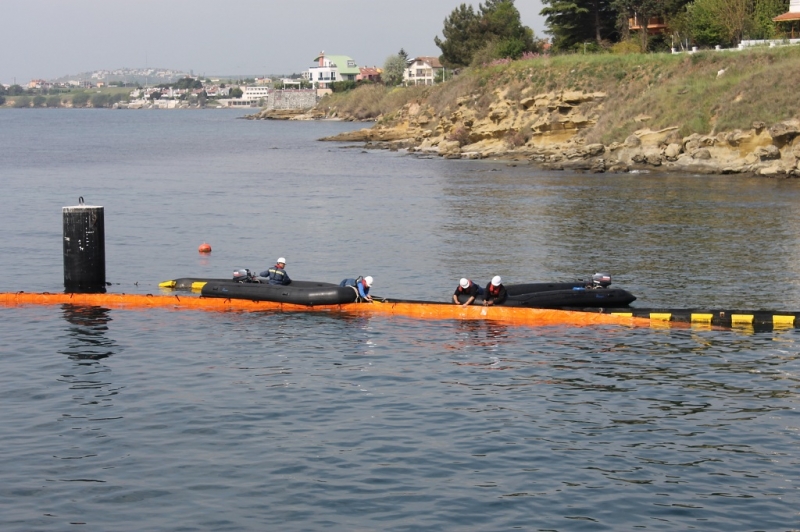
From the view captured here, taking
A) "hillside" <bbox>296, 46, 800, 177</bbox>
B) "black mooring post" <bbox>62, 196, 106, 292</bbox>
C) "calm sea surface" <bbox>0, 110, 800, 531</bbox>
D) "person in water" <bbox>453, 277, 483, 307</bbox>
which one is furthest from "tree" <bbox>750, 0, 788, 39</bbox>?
"black mooring post" <bbox>62, 196, 106, 292</bbox>

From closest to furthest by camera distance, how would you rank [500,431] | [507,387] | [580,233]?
[500,431] < [507,387] < [580,233]

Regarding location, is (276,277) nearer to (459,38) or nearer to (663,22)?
(663,22)

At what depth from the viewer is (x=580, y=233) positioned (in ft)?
142

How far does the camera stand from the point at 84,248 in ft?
98.3

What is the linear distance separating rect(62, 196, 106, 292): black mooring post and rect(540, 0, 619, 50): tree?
73.9 m

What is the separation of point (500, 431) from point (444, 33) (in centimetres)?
12279

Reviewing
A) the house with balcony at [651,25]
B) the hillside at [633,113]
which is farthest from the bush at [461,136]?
the house with balcony at [651,25]

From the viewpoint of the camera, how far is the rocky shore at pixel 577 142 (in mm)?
60531

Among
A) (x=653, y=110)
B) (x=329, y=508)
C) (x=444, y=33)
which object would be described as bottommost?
(x=329, y=508)

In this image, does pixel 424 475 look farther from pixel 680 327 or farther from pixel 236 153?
pixel 236 153

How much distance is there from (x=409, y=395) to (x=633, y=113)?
56.4 metres

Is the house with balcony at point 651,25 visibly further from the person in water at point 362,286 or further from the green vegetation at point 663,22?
the person in water at point 362,286

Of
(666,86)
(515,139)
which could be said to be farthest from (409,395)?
(515,139)

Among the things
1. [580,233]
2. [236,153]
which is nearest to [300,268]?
[580,233]
